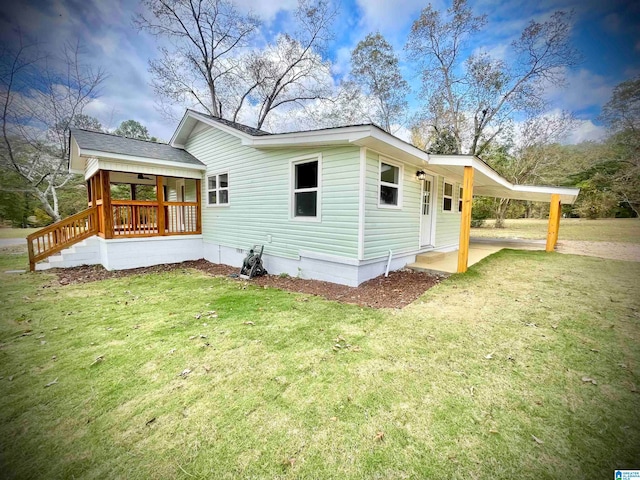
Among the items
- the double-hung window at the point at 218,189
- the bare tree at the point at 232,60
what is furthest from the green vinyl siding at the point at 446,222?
the bare tree at the point at 232,60

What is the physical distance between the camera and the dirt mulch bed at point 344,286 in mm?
5008

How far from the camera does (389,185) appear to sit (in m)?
6.38

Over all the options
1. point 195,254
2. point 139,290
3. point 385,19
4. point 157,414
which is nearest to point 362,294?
point 157,414

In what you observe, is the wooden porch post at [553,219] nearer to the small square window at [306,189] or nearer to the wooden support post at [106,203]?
the small square window at [306,189]

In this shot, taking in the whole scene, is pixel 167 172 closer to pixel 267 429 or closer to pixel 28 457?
pixel 28 457

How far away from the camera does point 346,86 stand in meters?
19.9

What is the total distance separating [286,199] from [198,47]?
16491mm

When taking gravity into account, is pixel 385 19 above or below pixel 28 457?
above

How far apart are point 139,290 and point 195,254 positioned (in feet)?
12.8

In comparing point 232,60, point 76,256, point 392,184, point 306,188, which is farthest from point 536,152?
point 76,256

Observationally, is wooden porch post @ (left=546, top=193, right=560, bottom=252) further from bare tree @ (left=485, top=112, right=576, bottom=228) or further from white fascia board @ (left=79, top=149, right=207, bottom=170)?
white fascia board @ (left=79, top=149, right=207, bottom=170)

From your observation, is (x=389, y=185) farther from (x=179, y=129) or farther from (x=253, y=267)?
(x=179, y=129)

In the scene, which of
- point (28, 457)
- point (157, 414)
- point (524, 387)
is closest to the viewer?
point (28, 457)

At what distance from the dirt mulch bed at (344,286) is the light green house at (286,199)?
0.29 metres
